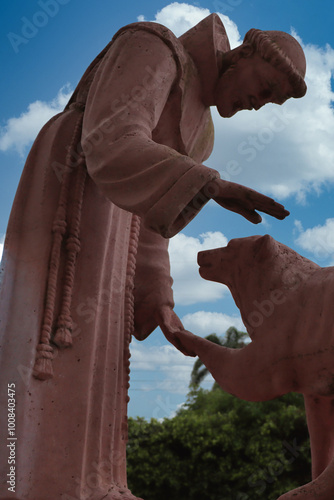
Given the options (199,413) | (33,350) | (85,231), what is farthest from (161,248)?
(199,413)

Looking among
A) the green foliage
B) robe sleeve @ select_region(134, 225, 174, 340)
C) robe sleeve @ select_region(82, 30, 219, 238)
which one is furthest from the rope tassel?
the green foliage

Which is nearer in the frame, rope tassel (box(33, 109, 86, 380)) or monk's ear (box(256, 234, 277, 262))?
rope tassel (box(33, 109, 86, 380))

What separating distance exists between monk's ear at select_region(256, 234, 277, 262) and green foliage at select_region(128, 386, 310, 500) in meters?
7.34

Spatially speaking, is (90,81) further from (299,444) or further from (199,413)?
(199,413)

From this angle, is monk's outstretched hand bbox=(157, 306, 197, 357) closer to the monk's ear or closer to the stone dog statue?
the stone dog statue

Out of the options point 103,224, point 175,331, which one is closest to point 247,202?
point 103,224

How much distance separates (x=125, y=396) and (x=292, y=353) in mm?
641

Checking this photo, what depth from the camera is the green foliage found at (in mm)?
9219

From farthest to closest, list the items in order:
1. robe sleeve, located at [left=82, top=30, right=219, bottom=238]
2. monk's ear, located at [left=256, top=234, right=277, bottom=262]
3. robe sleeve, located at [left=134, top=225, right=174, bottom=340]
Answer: robe sleeve, located at [left=134, top=225, right=174, bottom=340] → monk's ear, located at [left=256, top=234, right=277, bottom=262] → robe sleeve, located at [left=82, top=30, right=219, bottom=238]

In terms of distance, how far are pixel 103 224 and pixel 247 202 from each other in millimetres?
584

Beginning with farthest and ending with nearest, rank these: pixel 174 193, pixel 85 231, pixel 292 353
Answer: pixel 85 231 → pixel 292 353 → pixel 174 193

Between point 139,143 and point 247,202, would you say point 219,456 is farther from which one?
point 139,143

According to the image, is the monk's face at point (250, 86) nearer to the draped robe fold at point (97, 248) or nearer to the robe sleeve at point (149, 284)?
the draped robe fold at point (97, 248)

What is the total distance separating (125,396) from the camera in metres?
2.17
